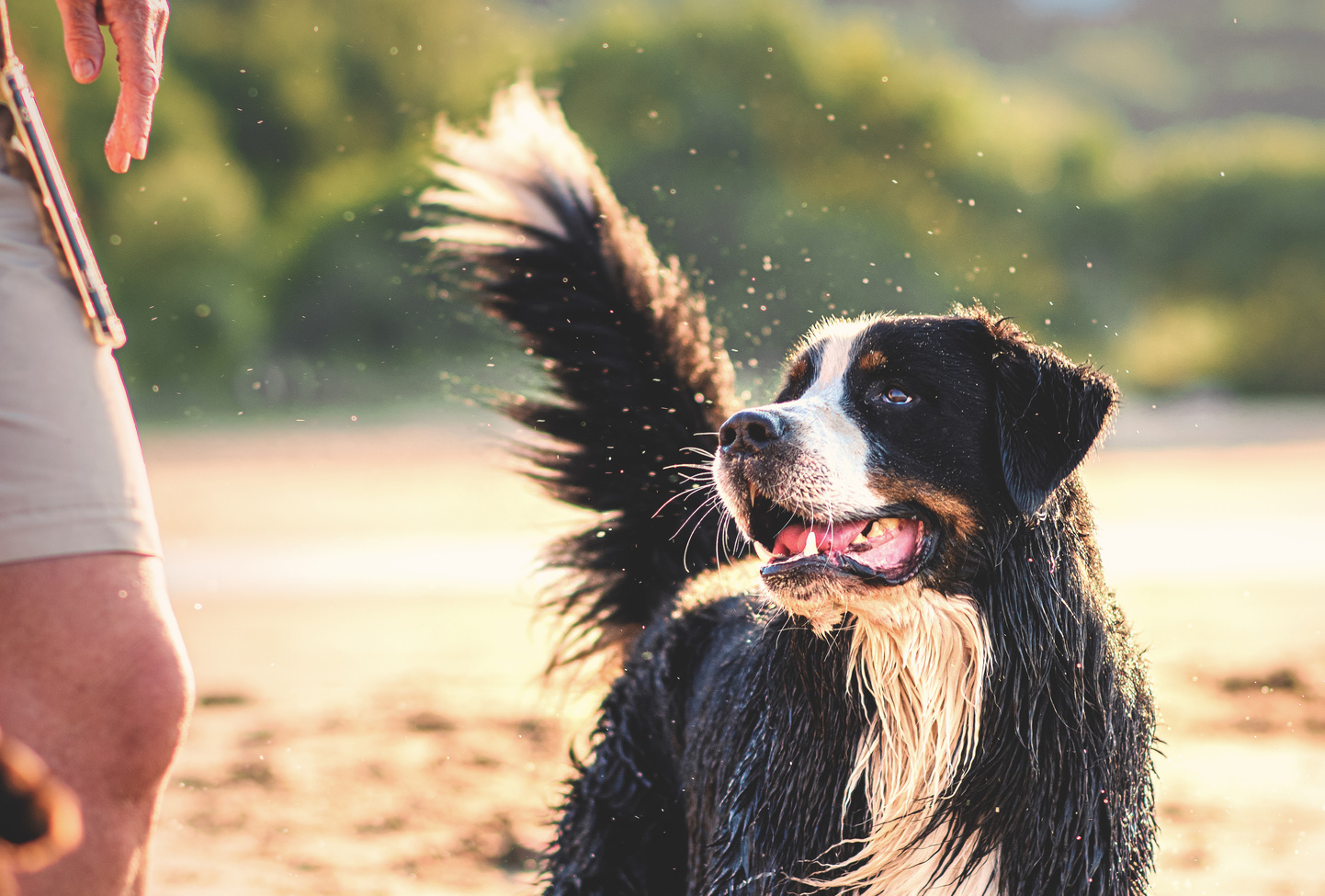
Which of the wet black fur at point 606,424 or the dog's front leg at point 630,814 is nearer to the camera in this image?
the dog's front leg at point 630,814

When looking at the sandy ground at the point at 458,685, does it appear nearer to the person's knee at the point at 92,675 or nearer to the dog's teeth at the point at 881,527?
the dog's teeth at the point at 881,527

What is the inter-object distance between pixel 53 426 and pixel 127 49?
658 mm

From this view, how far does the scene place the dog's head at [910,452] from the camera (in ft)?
8.13

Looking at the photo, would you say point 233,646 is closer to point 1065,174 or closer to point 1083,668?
point 1083,668

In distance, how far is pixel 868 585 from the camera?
8.14 ft

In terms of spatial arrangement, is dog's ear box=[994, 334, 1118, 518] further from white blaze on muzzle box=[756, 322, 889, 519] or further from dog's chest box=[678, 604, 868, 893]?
dog's chest box=[678, 604, 868, 893]

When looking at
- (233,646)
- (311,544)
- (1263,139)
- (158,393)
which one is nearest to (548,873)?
(233,646)

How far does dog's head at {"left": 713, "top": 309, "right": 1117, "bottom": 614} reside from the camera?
248 cm

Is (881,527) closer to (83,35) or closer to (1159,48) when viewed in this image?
(83,35)

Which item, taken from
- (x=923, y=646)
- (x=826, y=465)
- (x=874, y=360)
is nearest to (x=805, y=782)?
(x=923, y=646)

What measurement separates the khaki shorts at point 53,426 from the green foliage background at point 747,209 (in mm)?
19045

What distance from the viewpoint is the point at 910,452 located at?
2.55m

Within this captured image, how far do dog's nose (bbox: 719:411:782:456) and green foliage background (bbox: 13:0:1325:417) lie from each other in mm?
18036

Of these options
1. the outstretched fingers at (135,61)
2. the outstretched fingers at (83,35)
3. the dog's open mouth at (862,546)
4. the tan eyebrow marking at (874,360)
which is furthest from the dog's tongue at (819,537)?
the outstretched fingers at (83,35)
